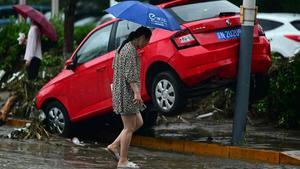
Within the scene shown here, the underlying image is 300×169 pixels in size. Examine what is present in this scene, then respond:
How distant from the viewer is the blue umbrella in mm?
10938

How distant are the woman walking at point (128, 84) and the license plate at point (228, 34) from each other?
1653 millimetres

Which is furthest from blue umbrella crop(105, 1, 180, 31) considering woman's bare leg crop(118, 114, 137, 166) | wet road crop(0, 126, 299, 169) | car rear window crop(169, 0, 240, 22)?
wet road crop(0, 126, 299, 169)

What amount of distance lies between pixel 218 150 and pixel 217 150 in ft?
0.07

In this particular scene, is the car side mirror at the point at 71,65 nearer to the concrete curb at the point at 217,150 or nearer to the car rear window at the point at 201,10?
the concrete curb at the point at 217,150

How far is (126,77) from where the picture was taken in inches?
407

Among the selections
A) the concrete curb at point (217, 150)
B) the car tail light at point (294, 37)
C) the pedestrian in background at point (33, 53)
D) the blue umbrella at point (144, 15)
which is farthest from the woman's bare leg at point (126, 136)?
the car tail light at point (294, 37)

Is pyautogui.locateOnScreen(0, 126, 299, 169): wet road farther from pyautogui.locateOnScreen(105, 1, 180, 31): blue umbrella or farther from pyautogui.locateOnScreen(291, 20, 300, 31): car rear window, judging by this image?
pyautogui.locateOnScreen(291, 20, 300, 31): car rear window

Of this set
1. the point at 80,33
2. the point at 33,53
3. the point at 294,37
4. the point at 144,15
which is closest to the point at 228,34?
the point at 144,15

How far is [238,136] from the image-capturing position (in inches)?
476

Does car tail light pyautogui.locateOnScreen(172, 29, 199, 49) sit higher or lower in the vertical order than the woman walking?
higher

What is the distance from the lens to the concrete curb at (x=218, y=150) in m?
11.3

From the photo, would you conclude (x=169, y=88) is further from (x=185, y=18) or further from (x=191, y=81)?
(x=185, y=18)

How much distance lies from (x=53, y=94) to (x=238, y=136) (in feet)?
11.2

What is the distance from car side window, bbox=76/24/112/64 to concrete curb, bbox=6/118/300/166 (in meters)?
1.50
